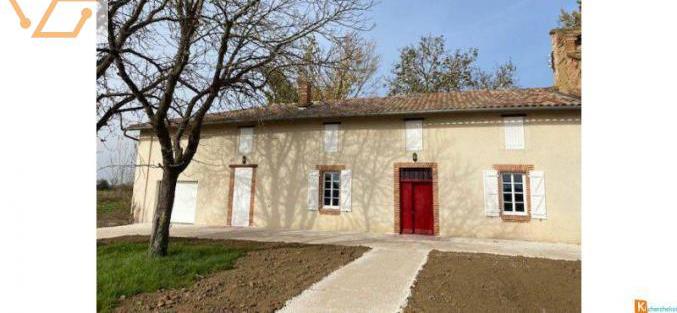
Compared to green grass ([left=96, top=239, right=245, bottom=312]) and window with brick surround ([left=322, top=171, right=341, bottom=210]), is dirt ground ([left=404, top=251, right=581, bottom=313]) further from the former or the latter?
window with brick surround ([left=322, top=171, right=341, bottom=210])

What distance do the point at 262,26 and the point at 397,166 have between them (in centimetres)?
679

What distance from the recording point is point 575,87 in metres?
11.8

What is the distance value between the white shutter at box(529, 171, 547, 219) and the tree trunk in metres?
9.85

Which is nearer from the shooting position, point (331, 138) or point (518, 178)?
point (518, 178)

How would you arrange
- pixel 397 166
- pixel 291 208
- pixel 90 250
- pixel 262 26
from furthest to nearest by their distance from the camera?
pixel 291 208 < pixel 397 166 < pixel 262 26 < pixel 90 250

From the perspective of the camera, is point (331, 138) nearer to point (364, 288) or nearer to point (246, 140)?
point (246, 140)

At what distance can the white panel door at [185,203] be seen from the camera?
13812 mm

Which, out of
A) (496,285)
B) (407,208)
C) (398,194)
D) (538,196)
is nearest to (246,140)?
(398,194)

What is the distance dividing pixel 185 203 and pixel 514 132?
12470 millimetres

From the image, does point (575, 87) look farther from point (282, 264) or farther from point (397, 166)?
point (282, 264)

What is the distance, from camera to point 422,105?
12.1 metres

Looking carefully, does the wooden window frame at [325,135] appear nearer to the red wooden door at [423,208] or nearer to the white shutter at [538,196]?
the red wooden door at [423,208]

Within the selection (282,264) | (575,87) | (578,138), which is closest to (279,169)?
(282,264)
